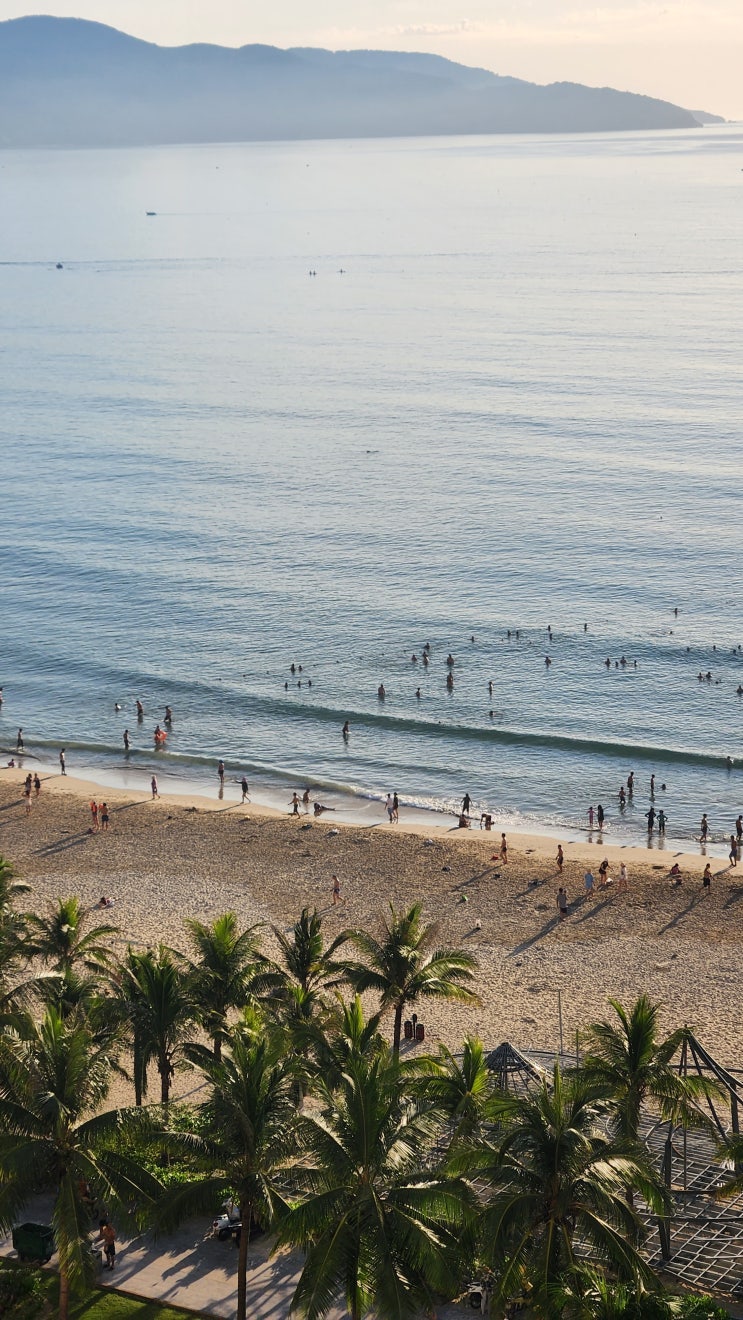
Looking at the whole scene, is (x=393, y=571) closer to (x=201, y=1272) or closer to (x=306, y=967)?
(x=306, y=967)

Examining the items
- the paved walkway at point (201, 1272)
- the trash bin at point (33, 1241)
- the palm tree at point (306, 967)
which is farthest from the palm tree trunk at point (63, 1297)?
the palm tree at point (306, 967)

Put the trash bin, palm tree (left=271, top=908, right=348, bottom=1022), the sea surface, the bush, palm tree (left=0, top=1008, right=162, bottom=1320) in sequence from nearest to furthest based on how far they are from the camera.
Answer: palm tree (left=0, top=1008, right=162, bottom=1320)
the bush
the trash bin
palm tree (left=271, top=908, right=348, bottom=1022)
the sea surface

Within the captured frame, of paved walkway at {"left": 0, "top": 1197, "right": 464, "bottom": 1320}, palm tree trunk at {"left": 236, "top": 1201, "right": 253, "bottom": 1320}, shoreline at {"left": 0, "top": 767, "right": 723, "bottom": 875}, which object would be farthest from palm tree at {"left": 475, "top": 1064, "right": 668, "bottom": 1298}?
shoreline at {"left": 0, "top": 767, "right": 723, "bottom": 875}

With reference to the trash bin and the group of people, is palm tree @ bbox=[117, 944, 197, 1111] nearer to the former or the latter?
the trash bin

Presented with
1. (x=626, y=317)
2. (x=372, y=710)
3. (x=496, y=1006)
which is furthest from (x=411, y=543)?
(x=626, y=317)

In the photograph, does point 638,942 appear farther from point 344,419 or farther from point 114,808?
point 344,419

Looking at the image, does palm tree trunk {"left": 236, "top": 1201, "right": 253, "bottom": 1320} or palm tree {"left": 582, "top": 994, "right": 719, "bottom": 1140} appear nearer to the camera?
palm tree trunk {"left": 236, "top": 1201, "right": 253, "bottom": 1320}
